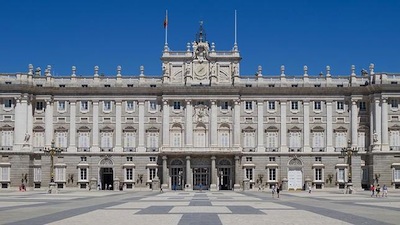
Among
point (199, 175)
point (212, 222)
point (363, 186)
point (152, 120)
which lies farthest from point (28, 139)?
point (212, 222)

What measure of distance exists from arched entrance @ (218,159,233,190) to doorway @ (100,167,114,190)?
1552 centimetres

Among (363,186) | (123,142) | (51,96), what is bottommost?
(363,186)

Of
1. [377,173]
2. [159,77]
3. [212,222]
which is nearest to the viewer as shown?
[212,222]

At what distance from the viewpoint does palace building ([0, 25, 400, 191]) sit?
301ft

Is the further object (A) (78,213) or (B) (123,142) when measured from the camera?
(B) (123,142)

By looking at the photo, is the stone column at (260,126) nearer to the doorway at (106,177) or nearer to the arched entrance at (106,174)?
the arched entrance at (106,174)

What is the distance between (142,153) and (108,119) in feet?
22.9

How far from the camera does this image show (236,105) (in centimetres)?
9300

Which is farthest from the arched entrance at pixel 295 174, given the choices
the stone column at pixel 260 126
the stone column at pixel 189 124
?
the stone column at pixel 189 124

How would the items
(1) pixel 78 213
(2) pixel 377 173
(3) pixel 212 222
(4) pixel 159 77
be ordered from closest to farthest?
(3) pixel 212 222 < (1) pixel 78 213 < (2) pixel 377 173 < (4) pixel 159 77

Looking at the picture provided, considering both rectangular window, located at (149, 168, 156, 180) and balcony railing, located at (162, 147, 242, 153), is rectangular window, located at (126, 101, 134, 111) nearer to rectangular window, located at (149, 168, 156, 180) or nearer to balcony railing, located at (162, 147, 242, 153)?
balcony railing, located at (162, 147, 242, 153)

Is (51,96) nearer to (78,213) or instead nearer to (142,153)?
(142,153)

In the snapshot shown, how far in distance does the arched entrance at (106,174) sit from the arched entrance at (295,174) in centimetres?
2516

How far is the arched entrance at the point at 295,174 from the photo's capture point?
302ft
